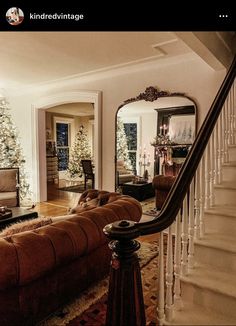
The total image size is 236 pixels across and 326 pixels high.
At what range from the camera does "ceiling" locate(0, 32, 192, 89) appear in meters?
3.30

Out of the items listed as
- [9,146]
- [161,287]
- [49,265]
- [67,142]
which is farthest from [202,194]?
[67,142]

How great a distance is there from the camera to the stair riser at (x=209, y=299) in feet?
5.63

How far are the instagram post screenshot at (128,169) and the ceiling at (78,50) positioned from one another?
26mm

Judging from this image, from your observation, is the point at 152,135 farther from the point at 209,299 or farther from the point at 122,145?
the point at 209,299

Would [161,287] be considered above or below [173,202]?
below

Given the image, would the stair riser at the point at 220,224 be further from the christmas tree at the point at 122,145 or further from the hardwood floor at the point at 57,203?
the hardwood floor at the point at 57,203

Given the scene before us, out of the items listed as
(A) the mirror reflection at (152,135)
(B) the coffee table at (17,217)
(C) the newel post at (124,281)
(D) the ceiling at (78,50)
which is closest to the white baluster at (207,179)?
(C) the newel post at (124,281)

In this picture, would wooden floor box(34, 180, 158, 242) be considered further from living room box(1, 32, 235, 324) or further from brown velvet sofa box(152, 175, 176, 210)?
brown velvet sofa box(152, 175, 176, 210)

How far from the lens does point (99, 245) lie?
2414 millimetres

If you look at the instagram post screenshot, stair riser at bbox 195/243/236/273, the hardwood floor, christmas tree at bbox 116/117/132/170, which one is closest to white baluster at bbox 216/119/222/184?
the instagram post screenshot

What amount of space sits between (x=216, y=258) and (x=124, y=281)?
109cm

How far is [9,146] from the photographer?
6301 millimetres

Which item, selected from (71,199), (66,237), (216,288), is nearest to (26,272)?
(66,237)

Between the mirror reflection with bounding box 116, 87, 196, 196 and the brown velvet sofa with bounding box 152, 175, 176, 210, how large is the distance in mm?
99
